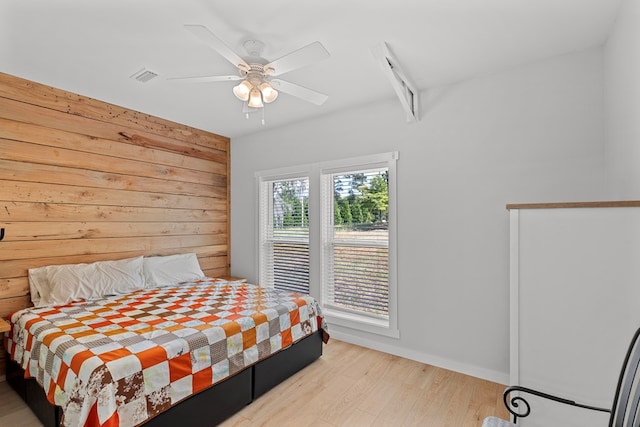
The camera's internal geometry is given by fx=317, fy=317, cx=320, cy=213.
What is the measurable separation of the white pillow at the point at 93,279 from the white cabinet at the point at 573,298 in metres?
3.17

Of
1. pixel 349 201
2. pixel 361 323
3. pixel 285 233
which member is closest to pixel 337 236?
pixel 349 201

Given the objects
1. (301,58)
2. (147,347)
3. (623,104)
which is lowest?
(147,347)

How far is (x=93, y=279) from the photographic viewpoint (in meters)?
2.84

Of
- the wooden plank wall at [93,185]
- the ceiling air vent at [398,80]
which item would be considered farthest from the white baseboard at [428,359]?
the ceiling air vent at [398,80]

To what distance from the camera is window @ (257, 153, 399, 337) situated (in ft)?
10.4

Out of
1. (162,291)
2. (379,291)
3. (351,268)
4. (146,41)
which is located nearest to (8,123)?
(146,41)

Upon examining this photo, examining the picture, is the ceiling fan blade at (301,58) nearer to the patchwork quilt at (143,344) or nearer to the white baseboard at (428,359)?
the patchwork quilt at (143,344)

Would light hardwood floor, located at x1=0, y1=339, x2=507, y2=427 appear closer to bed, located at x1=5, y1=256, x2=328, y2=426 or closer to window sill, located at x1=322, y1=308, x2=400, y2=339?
bed, located at x1=5, y1=256, x2=328, y2=426

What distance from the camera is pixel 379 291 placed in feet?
10.5

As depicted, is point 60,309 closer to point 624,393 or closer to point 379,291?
point 379,291

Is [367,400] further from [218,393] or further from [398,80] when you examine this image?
[398,80]

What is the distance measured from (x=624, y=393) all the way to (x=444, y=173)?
1.99 m

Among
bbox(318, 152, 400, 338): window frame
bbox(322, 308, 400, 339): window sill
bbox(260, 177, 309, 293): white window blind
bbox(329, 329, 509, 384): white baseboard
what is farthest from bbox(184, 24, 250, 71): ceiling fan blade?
bbox(329, 329, 509, 384): white baseboard

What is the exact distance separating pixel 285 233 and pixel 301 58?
243 centimetres
